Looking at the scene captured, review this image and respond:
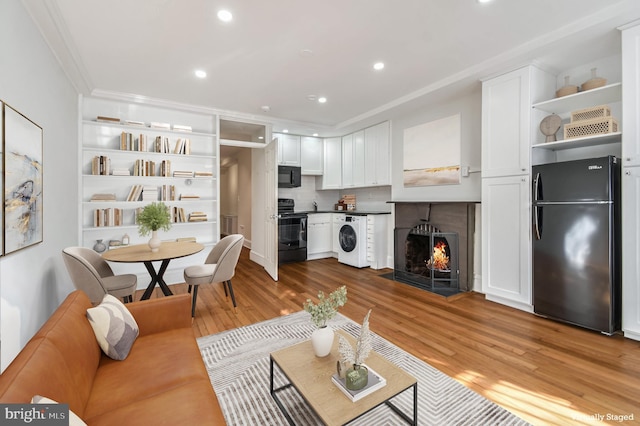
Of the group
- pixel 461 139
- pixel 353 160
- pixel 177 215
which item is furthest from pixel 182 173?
pixel 461 139

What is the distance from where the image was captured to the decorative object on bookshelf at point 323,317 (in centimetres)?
154

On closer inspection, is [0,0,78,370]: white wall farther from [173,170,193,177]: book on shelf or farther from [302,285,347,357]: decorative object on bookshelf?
[302,285,347,357]: decorative object on bookshelf

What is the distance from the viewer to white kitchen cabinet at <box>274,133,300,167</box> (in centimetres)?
575

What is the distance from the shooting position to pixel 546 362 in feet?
6.97

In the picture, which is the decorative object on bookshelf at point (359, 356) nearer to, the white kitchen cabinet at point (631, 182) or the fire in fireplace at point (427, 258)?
the white kitchen cabinet at point (631, 182)

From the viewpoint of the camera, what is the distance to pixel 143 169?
161 inches

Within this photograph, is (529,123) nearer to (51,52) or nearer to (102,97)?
(51,52)

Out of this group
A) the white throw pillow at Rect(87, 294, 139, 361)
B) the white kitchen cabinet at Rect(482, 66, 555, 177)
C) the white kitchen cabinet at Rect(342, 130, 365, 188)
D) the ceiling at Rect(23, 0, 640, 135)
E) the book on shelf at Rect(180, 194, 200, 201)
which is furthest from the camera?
the white kitchen cabinet at Rect(342, 130, 365, 188)

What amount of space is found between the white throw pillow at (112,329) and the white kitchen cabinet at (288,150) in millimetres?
4383

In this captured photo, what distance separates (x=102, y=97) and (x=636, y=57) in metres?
5.81

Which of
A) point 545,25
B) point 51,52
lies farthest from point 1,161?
point 545,25

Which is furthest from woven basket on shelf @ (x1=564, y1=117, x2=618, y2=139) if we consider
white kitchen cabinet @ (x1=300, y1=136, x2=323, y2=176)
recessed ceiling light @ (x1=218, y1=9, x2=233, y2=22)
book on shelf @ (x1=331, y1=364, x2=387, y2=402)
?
white kitchen cabinet @ (x1=300, y1=136, x2=323, y2=176)

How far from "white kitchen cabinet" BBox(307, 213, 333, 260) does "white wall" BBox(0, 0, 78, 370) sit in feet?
12.1

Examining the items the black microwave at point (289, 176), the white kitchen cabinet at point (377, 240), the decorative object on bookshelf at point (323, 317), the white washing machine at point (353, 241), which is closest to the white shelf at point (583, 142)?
the white kitchen cabinet at point (377, 240)
